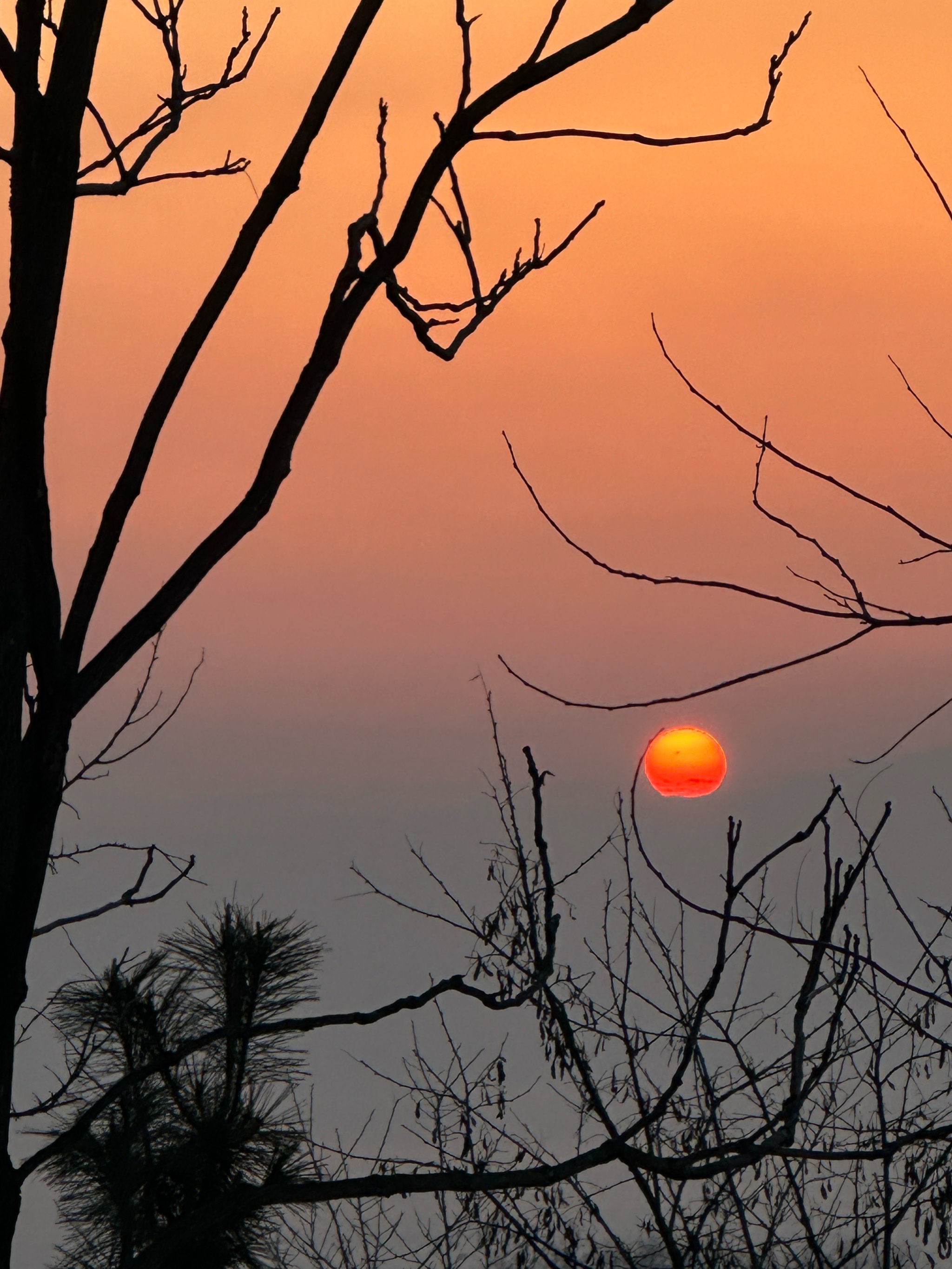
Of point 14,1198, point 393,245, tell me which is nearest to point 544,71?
point 393,245

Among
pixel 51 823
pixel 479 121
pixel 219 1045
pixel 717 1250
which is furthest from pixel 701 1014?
pixel 717 1250

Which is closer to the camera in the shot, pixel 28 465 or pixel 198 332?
pixel 28 465

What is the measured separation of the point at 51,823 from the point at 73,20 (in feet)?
5.12

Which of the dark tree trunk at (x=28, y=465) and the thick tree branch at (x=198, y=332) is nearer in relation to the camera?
the dark tree trunk at (x=28, y=465)

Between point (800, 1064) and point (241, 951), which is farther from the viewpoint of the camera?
point (241, 951)

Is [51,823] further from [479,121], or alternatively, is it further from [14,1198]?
[479,121]

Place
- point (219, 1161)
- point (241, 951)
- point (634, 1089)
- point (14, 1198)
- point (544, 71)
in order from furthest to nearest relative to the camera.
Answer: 1. point (241, 951)
2. point (634, 1089)
3. point (219, 1161)
4. point (544, 71)
5. point (14, 1198)

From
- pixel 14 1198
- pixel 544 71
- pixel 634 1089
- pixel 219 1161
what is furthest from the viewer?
pixel 634 1089

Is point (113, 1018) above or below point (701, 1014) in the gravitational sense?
above

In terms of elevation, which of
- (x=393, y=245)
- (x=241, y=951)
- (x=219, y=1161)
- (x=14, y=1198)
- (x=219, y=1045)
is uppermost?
(x=393, y=245)

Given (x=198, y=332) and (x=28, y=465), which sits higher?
(x=198, y=332)

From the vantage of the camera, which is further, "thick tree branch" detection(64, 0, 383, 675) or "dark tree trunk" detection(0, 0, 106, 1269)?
"thick tree branch" detection(64, 0, 383, 675)

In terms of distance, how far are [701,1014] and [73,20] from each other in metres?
2.19

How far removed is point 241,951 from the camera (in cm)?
460
